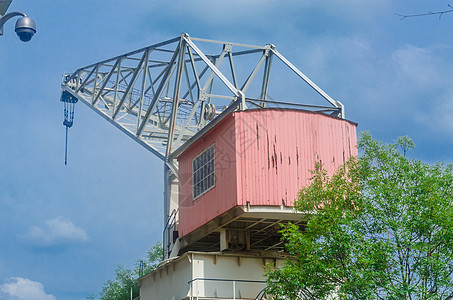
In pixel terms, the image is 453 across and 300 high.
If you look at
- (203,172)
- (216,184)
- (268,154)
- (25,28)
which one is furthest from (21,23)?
(203,172)

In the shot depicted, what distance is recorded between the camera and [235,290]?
3281 centimetres

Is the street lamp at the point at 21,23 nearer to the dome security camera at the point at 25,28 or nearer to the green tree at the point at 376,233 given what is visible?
the dome security camera at the point at 25,28

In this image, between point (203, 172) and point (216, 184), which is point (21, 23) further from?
point (203, 172)

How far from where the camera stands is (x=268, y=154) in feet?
106

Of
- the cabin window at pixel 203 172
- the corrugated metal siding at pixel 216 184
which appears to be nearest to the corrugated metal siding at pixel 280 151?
the corrugated metal siding at pixel 216 184

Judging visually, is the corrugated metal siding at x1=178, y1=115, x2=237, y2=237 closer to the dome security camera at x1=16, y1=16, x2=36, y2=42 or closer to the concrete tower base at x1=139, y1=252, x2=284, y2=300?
the concrete tower base at x1=139, y1=252, x2=284, y2=300

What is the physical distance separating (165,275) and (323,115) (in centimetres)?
1185

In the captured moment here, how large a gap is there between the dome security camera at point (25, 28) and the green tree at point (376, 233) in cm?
1476

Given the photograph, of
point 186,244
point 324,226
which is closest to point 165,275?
point 186,244

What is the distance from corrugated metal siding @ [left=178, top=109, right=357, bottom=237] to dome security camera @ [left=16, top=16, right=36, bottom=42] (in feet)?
49.9

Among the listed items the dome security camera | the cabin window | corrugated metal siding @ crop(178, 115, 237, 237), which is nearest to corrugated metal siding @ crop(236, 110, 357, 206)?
corrugated metal siding @ crop(178, 115, 237, 237)

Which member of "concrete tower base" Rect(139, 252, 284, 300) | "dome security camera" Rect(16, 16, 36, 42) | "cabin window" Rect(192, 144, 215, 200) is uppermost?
"cabin window" Rect(192, 144, 215, 200)

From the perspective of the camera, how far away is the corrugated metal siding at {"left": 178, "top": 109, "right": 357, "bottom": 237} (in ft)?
104

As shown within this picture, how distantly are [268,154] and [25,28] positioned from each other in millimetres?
16466
